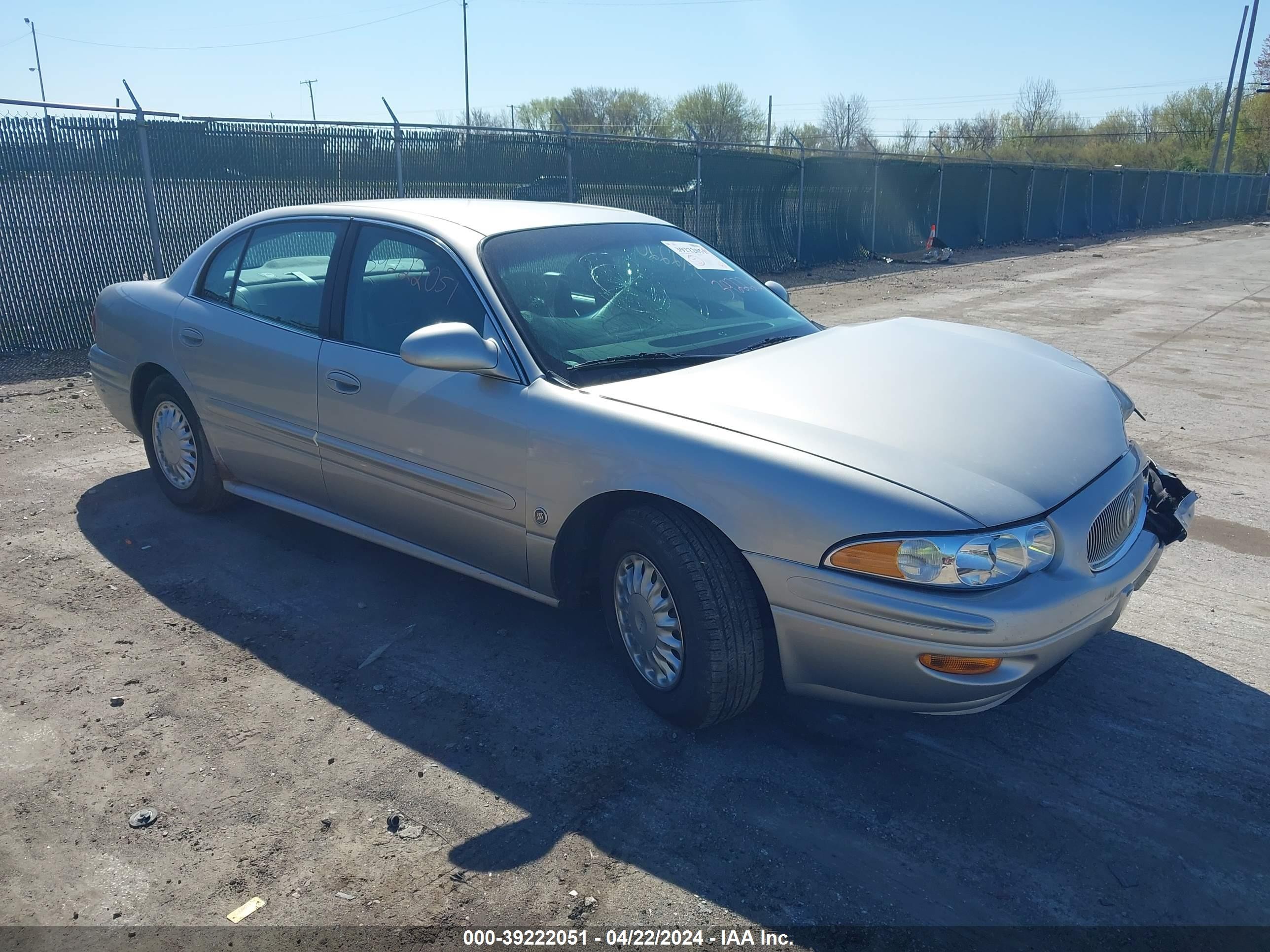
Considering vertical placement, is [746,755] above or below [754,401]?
below

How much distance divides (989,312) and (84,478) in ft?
36.0

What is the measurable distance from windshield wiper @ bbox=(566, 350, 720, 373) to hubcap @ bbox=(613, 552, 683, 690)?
72 cm

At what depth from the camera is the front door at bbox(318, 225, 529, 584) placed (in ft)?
11.6

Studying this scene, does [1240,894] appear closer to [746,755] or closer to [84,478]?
[746,755]

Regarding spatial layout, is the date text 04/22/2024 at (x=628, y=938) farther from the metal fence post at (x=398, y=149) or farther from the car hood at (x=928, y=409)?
the metal fence post at (x=398, y=149)

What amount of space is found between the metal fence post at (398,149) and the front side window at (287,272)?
7.32m

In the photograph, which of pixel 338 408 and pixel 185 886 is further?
pixel 338 408

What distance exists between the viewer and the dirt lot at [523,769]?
8.40 feet

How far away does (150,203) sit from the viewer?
9797 millimetres

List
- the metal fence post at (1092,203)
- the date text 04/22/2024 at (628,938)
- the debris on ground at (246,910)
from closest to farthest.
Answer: the date text 04/22/2024 at (628,938), the debris on ground at (246,910), the metal fence post at (1092,203)

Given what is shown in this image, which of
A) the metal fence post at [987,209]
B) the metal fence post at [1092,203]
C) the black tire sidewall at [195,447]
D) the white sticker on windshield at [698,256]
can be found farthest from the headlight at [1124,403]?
the metal fence post at [1092,203]

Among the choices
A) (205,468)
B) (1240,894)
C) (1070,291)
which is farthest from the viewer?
(1070,291)

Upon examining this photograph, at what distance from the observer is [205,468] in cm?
498

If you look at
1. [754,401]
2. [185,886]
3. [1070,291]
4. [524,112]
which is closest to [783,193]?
[1070,291]
